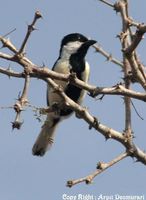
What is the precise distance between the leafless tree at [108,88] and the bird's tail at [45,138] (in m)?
2.52

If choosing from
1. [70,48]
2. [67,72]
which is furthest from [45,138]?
[70,48]

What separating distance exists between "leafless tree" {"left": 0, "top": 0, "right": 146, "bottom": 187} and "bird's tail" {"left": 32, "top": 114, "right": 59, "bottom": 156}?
252cm

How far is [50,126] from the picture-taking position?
265 inches

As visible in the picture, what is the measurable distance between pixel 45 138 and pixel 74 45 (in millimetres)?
1201

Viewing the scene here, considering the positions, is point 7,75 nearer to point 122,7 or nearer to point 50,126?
point 122,7

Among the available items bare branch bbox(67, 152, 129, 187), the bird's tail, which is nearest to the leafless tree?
bare branch bbox(67, 152, 129, 187)

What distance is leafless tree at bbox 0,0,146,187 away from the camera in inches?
134

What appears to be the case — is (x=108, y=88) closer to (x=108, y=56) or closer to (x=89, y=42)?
(x=108, y=56)

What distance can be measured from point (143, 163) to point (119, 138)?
0.80 ft

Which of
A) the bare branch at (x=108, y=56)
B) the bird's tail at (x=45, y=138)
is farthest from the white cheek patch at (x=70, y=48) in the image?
the bare branch at (x=108, y=56)

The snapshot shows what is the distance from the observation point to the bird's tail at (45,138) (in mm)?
6531

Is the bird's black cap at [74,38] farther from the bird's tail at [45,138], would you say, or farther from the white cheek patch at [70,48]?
the bird's tail at [45,138]

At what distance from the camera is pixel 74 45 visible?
Answer: 690 centimetres

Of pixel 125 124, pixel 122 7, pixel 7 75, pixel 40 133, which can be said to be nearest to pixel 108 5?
pixel 122 7
